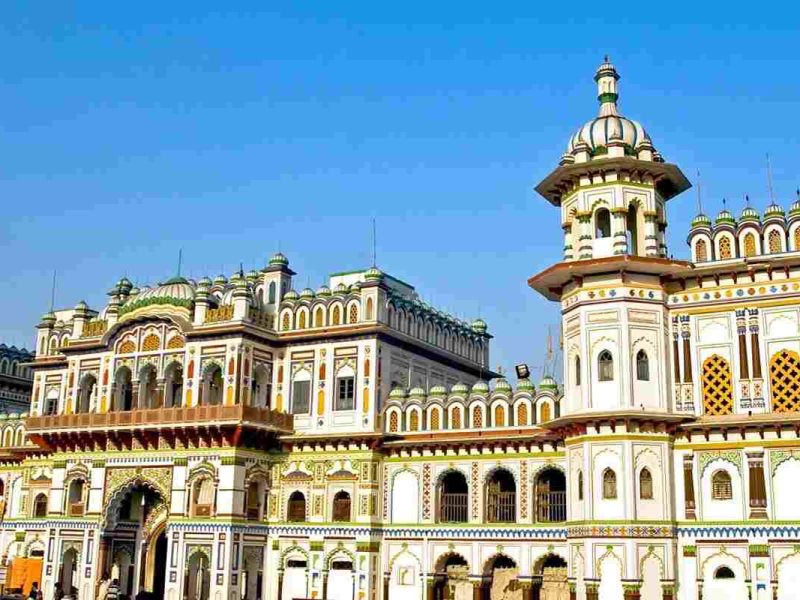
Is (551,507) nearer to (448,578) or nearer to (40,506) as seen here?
(448,578)

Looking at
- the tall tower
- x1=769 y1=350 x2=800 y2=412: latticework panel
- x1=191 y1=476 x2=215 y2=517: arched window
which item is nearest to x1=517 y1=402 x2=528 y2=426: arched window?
the tall tower

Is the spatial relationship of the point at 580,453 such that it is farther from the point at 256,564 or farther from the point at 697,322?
the point at 256,564

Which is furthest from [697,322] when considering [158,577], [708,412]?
[158,577]

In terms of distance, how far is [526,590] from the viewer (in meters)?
30.8

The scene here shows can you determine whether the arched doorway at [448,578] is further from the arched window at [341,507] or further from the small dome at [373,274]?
the small dome at [373,274]

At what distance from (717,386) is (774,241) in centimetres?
419

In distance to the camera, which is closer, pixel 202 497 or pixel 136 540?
pixel 202 497

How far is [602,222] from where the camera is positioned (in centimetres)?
3027

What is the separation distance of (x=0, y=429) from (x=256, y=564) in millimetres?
15157

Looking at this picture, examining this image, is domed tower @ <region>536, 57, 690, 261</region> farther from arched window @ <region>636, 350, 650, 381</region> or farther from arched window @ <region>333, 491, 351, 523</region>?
arched window @ <region>333, 491, 351, 523</region>

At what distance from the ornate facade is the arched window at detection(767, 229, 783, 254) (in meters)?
0.12

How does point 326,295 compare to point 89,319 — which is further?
point 89,319

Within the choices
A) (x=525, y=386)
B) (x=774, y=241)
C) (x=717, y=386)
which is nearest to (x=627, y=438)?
(x=717, y=386)

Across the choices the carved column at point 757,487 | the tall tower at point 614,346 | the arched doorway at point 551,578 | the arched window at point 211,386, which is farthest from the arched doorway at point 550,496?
the arched window at point 211,386
